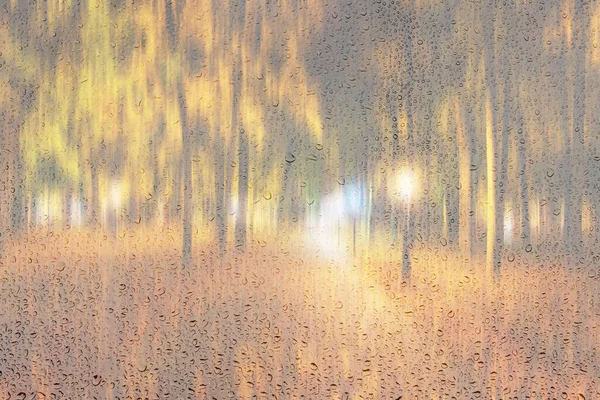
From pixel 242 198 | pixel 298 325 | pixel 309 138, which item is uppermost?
pixel 309 138

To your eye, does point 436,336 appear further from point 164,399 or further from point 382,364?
point 164,399

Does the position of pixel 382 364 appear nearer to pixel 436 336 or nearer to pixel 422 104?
pixel 436 336

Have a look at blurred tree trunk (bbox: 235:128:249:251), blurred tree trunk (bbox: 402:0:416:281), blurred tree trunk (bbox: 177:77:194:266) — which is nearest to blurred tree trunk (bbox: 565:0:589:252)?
blurred tree trunk (bbox: 402:0:416:281)

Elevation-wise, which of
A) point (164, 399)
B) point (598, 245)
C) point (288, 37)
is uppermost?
point (288, 37)

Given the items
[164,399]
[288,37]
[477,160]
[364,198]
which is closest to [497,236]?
[477,160]

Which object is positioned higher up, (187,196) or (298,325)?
(187,196)

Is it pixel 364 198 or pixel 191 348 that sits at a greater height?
pixel 364 198

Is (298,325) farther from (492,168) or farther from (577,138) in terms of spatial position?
(577,138)

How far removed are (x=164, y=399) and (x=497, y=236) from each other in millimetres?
679

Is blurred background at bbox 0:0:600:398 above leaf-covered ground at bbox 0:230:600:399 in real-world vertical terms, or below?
above

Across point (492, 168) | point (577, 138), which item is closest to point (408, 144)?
point (492, 168)

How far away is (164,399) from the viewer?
0.94 meters

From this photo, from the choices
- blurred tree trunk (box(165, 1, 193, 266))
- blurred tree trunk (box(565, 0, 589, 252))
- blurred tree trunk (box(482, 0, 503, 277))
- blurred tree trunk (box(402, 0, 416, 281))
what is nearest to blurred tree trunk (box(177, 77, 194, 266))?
blurred tree trunk (box(165, 1, 193, 266))

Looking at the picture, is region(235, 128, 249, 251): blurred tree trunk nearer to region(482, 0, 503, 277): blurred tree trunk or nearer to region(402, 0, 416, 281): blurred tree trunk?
region(402, 0, 416, 281): blurred tree trunk
